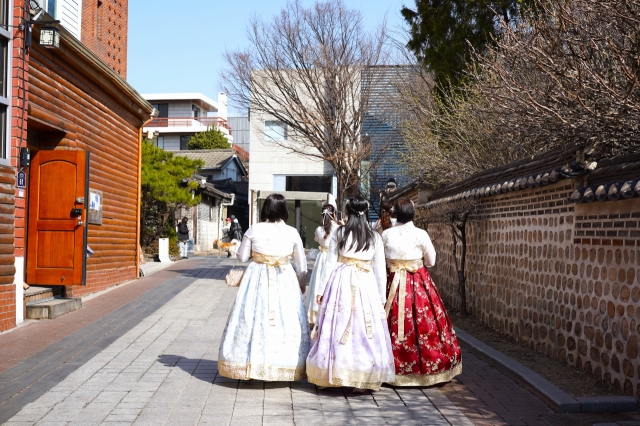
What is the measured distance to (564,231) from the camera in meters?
8.30

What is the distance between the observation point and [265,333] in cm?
708

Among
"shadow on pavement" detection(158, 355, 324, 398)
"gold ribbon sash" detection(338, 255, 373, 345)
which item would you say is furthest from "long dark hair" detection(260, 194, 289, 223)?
"shadow on pavement" detection(158, 355, 324, 398)

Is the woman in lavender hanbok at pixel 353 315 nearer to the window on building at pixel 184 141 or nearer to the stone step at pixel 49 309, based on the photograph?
the stone step at pixel 49 309

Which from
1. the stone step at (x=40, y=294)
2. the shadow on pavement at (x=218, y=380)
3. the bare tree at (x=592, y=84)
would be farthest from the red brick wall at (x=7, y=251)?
the bare tree at (x=592, y=84)

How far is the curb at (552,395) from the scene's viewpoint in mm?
6270

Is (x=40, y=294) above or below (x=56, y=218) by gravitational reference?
below

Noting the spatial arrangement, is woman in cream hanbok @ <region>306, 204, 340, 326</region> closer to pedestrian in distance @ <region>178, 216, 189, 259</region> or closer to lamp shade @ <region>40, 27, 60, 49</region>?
lamp shade @ <region>40, 27, 60, 49</region>

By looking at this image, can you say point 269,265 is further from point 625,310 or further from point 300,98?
Result: point 300,98

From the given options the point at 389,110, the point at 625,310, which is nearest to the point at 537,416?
the point at 625,310

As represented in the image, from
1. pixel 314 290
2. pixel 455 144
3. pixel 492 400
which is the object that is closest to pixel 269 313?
pixel 492 400

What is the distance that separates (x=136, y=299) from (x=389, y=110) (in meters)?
14.2

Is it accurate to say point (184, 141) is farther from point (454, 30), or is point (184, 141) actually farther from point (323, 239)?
point (323, 239)

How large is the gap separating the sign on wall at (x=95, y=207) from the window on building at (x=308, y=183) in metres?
24.0

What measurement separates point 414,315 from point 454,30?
13.1 meters
